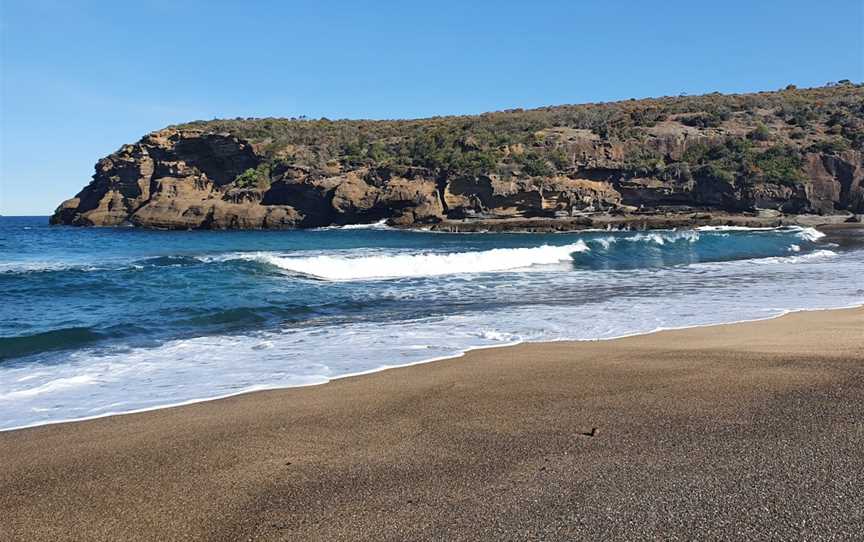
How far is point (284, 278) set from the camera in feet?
63.6

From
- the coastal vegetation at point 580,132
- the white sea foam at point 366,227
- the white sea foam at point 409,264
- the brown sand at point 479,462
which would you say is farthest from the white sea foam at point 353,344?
the coastal vegetation at point 580,132

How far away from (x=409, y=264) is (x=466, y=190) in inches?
1301

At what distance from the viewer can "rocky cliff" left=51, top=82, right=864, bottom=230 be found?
5359cm

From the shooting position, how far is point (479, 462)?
4.05 metres

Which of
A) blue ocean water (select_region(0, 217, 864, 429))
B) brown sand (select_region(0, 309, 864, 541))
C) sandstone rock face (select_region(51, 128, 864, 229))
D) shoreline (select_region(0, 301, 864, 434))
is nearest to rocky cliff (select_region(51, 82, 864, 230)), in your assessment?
sandstone rock face (select_region(51, 128, 864, 229))

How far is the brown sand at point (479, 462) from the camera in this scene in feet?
10.6

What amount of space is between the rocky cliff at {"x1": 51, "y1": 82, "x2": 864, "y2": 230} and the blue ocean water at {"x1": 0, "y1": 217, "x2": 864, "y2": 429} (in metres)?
29.3

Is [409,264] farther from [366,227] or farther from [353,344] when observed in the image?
[366,227]

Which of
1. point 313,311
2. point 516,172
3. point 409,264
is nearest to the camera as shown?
point 313,311

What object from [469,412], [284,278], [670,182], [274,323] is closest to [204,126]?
[670,182]

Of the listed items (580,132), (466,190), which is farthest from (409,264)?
(580,132)

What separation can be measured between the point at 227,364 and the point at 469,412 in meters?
4.20

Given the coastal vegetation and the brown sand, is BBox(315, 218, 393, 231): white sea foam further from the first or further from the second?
the brown sand

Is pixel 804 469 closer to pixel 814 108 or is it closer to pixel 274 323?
pixel 274 323
